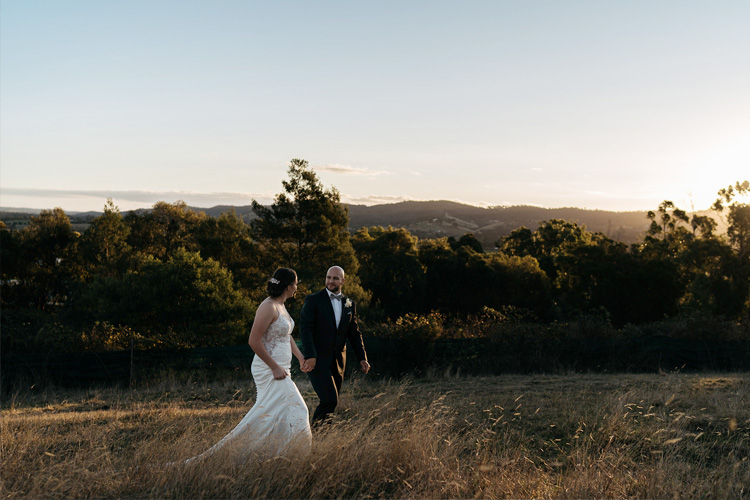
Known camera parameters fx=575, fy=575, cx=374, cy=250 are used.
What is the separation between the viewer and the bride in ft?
15.7

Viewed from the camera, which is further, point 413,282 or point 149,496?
point 413,282

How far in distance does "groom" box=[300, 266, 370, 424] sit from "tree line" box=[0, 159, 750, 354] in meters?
22.6

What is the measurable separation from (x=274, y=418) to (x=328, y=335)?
1397 millimetres

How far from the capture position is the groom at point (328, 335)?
605 cm

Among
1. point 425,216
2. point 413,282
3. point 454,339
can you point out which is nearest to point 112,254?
point 413,282

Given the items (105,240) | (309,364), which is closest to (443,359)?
(309,364)

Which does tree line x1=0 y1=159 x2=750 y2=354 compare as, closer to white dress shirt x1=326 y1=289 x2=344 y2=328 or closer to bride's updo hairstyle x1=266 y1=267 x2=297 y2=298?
white dress shirt x1=326 y1=289 x2=344 y2=328

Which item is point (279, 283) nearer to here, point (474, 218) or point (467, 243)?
point (467, 243)

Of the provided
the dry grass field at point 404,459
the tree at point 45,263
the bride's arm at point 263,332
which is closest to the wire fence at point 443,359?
the dry grass field at point 404,459

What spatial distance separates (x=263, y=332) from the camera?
501 cm

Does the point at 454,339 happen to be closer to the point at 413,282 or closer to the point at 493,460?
the point at 493,460

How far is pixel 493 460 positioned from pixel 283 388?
1.91 metres

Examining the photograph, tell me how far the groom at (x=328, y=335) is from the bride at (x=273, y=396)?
76 centimetres

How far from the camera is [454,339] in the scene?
51.1 ft
